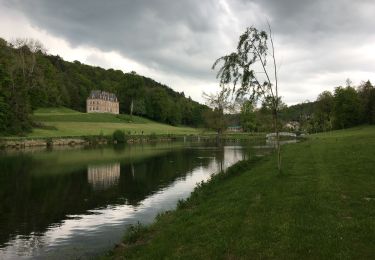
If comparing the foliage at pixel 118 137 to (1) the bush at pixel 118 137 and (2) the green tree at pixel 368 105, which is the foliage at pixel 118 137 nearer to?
(1) the bush at pixel 118 137

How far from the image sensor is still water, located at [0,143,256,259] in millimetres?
16781

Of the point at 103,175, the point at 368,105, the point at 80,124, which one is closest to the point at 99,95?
the point at 80,124

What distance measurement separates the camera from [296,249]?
32.9ft

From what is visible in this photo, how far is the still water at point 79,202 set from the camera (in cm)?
1678

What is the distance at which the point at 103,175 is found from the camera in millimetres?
37562

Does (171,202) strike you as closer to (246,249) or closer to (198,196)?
(198,196)

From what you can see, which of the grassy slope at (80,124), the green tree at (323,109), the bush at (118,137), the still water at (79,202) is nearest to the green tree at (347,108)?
the green tree at (323,109)

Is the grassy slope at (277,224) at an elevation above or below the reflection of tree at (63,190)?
above

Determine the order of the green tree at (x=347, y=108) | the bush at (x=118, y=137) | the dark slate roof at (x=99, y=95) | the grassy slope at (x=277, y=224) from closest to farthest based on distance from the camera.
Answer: the grassy slope at (x=277, y=224) < the green tree at (x=347, y=108) < the bush at (x=118, y=137) < the dark slate roof at (x=99, y=95)

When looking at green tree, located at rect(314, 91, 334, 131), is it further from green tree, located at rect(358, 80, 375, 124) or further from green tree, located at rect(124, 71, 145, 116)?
green tree, located at rect(124, 71, 145, 116)

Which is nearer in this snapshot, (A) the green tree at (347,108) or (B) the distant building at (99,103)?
(A) the green tree at (347,108)

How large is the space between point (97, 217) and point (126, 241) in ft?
22.0

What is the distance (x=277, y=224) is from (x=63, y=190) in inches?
826

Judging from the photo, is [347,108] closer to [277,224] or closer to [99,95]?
[277,224]
